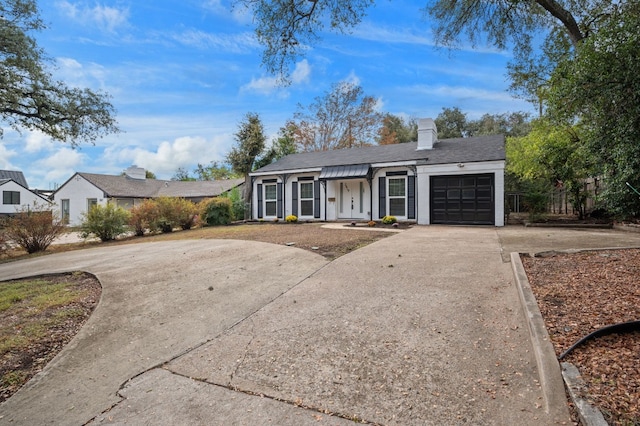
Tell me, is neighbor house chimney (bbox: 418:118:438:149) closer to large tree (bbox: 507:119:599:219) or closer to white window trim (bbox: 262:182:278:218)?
large tree (bbox: 507:119:599:219)

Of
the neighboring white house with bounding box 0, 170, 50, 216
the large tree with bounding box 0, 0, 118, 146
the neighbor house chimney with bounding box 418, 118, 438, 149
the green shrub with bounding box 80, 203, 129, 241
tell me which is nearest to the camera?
the large tree with bounding box 0, 0, 118, 146

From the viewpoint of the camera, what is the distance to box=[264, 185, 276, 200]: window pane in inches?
792

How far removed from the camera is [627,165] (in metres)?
6.64

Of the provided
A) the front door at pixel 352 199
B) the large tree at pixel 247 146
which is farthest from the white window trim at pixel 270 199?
the front door at pixel 352 199

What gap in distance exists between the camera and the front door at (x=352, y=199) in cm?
1777

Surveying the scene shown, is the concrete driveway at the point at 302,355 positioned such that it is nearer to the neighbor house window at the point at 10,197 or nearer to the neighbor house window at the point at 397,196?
the neighbor house window at the point at 397,196

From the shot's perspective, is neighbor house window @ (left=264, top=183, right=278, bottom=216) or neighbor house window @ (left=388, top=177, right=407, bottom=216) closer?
→ neighbor house window @ (left=388, top=177, right=407, bottom=216)

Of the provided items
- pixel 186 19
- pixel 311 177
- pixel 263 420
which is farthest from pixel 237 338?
pixel 311 177

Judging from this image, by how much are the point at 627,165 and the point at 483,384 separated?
6637mm

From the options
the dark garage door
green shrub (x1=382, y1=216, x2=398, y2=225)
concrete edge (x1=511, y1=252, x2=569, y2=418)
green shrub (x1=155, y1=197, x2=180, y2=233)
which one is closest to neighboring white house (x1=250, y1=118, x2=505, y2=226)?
the dark garage door

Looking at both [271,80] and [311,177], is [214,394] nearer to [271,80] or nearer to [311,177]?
[271,80]

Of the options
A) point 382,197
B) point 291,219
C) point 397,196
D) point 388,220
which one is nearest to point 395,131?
point 382,197

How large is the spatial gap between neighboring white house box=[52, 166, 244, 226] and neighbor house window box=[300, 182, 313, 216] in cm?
1011

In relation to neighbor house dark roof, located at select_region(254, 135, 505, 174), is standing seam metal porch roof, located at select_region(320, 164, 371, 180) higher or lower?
lower
